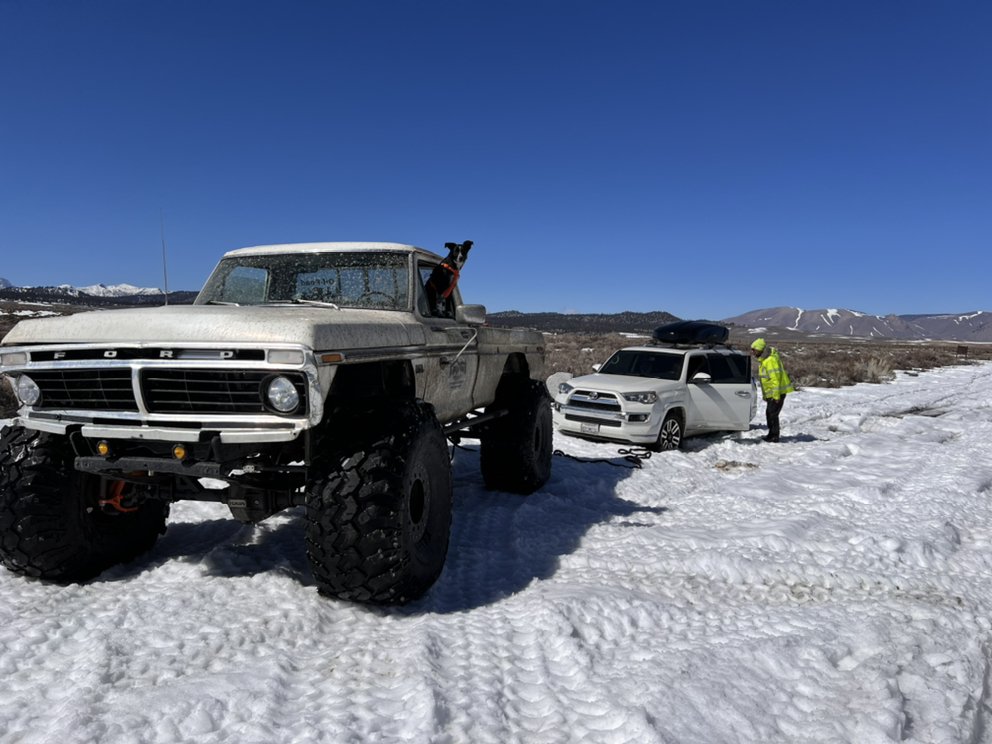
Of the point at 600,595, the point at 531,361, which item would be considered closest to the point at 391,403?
the point at 600,595

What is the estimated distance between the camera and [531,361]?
6934 millimetres

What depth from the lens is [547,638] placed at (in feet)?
10.4

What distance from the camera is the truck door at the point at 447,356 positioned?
453cm

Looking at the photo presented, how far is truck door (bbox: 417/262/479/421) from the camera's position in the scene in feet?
14.9

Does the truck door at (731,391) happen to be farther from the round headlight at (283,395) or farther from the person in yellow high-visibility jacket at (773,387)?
the round headlight at (283,395)

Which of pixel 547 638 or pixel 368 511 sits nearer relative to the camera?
pixel 547 638

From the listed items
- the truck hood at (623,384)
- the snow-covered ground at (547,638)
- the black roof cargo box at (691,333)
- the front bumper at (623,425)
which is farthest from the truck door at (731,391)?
the snow-covered ground at (547,638)

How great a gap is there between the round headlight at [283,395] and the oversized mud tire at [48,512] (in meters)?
1.40

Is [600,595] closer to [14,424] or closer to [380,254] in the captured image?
[380,254]

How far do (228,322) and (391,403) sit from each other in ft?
3.21

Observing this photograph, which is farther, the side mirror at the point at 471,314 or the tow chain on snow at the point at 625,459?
the tow chain on snow at the point at 625,459

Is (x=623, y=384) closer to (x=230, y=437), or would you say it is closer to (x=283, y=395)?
(x=283, y=395)

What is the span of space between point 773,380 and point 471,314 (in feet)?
22.7

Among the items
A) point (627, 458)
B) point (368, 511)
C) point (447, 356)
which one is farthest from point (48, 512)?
point (627, 458)
